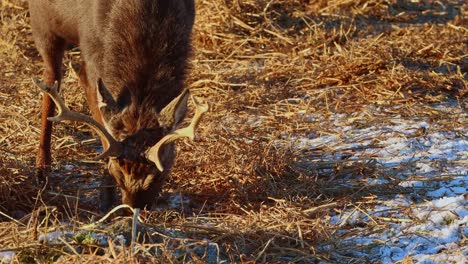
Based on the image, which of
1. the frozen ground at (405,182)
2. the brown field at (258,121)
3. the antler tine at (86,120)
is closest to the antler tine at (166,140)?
the antler tine at (86,120)

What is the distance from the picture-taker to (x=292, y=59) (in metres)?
9.22

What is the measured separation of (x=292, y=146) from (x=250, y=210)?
129 cm

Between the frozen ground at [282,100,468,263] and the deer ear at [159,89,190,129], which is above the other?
the deer ear at [159,89,190,129]

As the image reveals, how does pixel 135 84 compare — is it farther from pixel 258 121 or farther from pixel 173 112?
pixel 258 121

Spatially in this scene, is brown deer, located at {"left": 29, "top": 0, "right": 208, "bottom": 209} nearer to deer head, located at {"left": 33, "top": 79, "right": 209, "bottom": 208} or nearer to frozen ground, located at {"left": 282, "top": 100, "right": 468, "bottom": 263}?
deer head, located at {"left": 33, "top": 79, "right": 209, "bottom": 208}

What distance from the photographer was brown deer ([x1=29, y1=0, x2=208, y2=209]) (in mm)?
5406

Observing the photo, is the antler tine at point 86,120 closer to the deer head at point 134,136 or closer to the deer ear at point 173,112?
the deer head at point 134,136

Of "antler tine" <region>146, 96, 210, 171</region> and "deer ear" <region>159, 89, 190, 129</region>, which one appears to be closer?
"antler tine" <region>146, 96, 210, 171</region>

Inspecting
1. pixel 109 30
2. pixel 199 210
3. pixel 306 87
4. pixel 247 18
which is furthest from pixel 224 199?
pixel 247 18

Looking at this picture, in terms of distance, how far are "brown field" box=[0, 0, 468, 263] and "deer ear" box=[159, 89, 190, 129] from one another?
632 millimetres

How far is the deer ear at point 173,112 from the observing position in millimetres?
5348

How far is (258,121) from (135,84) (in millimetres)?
2413

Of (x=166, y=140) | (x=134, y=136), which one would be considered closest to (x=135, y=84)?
(x=134, y=136)

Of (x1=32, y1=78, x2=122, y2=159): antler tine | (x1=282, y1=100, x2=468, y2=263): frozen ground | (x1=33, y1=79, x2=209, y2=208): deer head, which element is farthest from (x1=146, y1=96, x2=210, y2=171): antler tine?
(x1=282, y1=100, x2=468, y2=263): frozen ground
